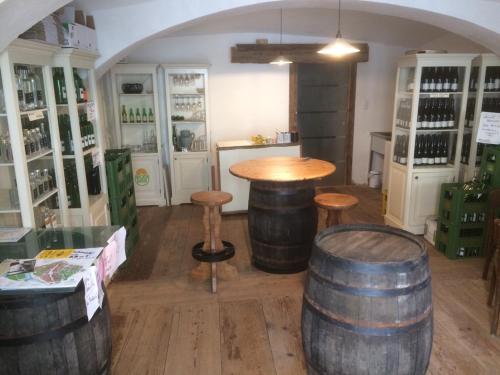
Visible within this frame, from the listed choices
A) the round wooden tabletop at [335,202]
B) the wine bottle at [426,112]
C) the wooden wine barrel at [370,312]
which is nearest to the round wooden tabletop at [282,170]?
the round wooden tabletop at [335,202]

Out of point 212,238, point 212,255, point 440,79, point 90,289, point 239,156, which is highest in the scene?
point 440,79

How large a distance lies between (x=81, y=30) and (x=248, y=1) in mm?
1394

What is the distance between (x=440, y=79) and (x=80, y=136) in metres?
3.57

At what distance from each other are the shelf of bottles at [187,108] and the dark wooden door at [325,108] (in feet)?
4.62

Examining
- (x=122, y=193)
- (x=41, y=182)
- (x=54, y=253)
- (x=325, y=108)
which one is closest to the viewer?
(x=54, y=253)

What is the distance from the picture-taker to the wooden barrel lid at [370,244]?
195 cm

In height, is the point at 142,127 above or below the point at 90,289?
above

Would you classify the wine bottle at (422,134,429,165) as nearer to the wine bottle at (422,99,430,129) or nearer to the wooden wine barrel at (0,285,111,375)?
the wine bottle at (422,99,430,129)

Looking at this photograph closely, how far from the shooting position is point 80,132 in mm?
3430

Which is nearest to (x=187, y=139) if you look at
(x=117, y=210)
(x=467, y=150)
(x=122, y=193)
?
(x=122, y=193)

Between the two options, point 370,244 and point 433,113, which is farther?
point 433,113

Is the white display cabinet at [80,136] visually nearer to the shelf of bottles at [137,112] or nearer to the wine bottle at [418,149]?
the shelf of bottles at [137,112]

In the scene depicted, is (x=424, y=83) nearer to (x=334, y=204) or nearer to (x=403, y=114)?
(x=403, y=114)

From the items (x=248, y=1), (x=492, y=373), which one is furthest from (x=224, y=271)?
(x=248, y=1)
